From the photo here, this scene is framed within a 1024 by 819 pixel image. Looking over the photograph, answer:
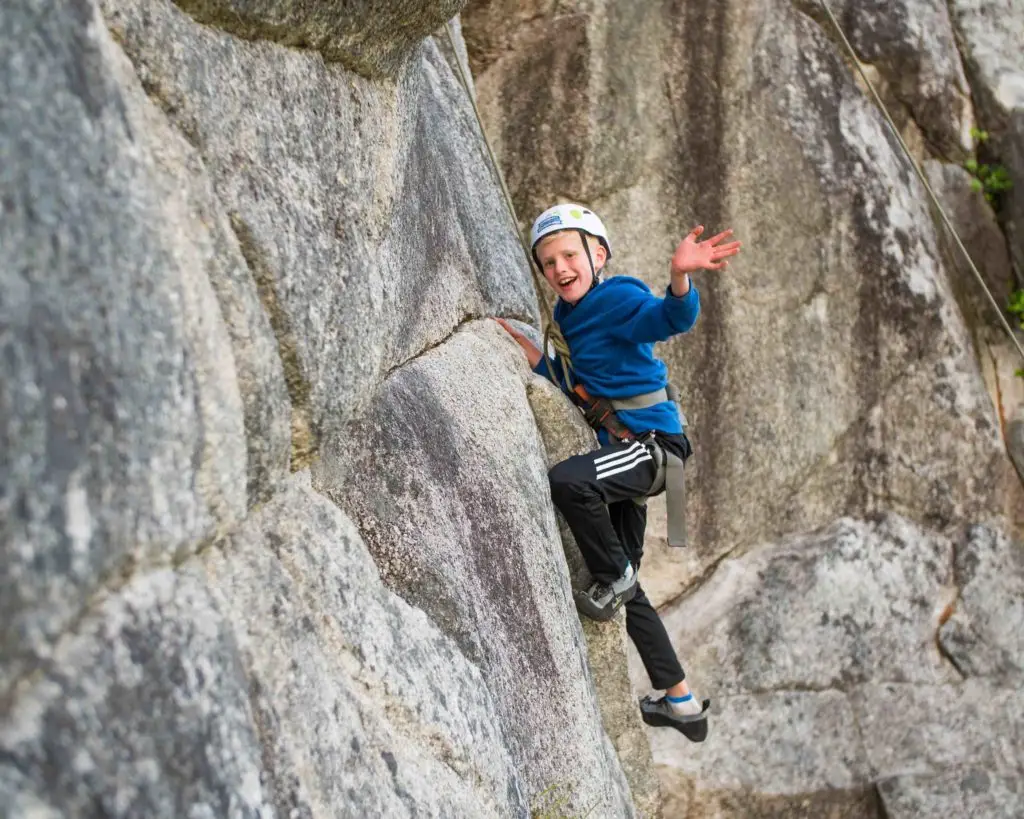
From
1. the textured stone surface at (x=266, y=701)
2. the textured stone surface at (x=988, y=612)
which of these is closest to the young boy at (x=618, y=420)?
the textured stone surface at (x=266, y=701)

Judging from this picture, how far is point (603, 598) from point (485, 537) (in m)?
1.43

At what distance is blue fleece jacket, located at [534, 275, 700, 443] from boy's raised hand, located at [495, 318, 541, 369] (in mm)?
36

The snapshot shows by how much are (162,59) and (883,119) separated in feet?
24.4

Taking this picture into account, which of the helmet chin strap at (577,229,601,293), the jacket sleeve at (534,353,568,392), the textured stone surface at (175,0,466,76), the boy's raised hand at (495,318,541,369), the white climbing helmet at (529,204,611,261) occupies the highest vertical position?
the textured stone surface at (175,0,466,76)

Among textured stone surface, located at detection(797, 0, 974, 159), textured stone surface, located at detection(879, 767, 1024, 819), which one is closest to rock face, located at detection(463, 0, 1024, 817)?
textured stone surface, located at detection(879, 767, 1024, 819)

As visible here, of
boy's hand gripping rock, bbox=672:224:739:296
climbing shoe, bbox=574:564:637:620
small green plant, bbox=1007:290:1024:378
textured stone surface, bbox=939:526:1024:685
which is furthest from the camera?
small green plant, bbox=1007:290:1024:378

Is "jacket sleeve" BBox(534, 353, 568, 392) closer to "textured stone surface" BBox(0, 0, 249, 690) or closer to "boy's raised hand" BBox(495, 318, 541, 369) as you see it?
"boy's raised hand" BBox(495, 318, 541, 369)

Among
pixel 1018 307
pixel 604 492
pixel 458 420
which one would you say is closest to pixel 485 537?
pixel 458 420

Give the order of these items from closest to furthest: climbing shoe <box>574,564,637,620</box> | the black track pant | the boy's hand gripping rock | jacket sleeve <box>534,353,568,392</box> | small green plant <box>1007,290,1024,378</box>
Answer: the boy's hand gripping rock < the black track pant < climbing shoe <box>574,564,637,620</box> < jacket sleeve <box>534,353,568,392</box> < small green plant <box>1007,290,1024,378</box>

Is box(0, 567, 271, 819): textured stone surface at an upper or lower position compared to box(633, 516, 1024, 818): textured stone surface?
upper

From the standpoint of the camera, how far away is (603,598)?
16.4ft

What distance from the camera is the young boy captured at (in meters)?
4.83

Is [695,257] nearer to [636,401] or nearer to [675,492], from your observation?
[636,401]

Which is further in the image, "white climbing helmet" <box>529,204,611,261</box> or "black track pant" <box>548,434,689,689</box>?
"white climbing helmet" <box>529,204,611,261</box>
